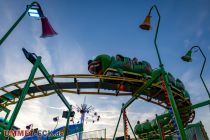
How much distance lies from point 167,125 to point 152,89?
20.7 feet

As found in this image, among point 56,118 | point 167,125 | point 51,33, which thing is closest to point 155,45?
point 51,33

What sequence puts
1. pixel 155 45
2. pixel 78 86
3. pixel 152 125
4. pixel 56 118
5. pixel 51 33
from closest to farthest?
pixel 155 45, pixel 51 33, pixel 78 86, pixel 152 125, pixel 56 118

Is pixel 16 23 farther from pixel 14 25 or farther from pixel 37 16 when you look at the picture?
pixel 37 16

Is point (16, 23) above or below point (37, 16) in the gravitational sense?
below

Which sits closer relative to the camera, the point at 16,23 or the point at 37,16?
the point at 16,23

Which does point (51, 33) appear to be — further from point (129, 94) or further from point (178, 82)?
point (178, 82)

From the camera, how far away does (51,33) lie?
8703 millimetres

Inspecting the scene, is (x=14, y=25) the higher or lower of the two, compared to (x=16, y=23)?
lower

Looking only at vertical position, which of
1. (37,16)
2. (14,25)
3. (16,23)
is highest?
(37,16)

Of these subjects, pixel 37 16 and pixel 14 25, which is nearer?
pixel 14 25

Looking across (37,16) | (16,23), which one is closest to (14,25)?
(16,23)

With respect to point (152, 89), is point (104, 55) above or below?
above

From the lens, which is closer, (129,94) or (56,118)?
(129,94)

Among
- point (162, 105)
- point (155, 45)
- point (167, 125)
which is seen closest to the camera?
point (155, 45)
